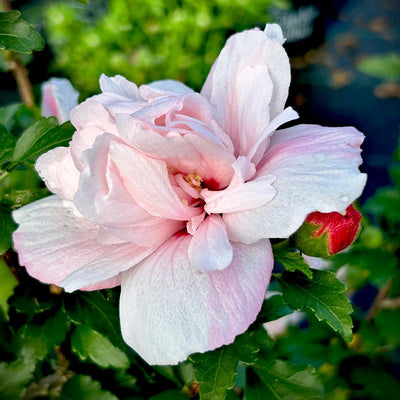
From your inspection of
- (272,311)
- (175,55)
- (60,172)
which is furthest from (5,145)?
(175,55)

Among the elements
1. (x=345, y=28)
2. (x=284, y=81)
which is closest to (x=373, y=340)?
(x=284, y=81)

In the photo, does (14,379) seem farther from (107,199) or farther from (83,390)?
(107,199)

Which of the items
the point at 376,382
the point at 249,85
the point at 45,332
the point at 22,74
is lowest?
the point at 376,382

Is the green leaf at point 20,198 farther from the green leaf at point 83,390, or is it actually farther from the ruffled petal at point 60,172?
the green leaf at point 83,390

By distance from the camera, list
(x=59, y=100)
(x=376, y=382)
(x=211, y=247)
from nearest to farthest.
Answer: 1. (x=211, y=247)
2. (x=59, y=100)
3. (x=376, y=382)

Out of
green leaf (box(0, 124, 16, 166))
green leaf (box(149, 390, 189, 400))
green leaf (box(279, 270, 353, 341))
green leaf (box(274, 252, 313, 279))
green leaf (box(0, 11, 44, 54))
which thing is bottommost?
green leaf (box(149, 390, 189, 400))

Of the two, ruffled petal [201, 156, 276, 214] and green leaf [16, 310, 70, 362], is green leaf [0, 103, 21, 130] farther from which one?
ruffled petal [201, 156, 276, 214]

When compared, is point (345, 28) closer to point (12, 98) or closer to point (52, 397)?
point (12, 98)

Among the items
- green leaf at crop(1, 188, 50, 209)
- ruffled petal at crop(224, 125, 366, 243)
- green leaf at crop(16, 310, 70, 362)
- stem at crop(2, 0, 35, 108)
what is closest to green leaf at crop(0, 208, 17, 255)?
green leaf at crop(1, 188, 50, 209)
